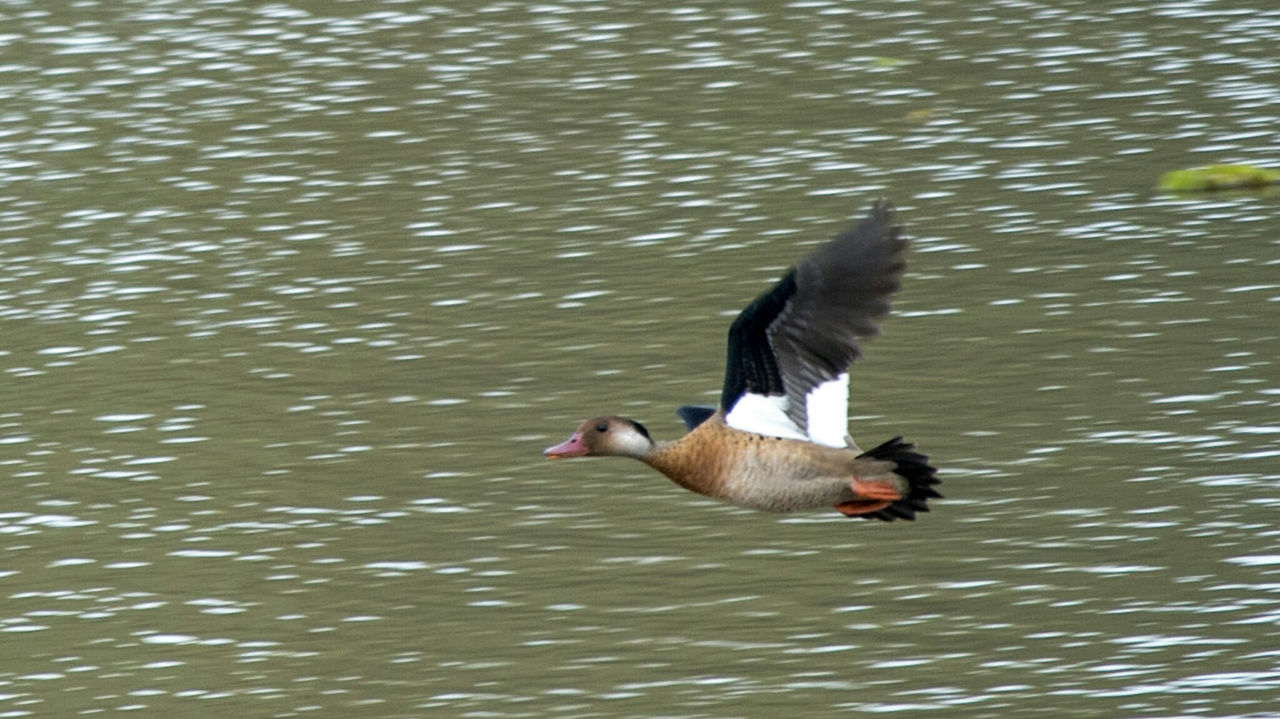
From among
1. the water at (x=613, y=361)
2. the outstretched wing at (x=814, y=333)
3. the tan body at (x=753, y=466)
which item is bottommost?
the water at (x=613, y=361)

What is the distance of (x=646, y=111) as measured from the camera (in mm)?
22484

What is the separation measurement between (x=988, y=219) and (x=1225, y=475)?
5799 mm

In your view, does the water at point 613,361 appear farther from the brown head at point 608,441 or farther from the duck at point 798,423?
the brown head at point 608,441

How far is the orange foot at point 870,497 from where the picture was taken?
927 centimetres

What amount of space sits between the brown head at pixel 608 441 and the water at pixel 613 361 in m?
1.74

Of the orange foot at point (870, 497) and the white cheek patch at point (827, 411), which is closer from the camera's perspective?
the orange foot at point (870, 497)

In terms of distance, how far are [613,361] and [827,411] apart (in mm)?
6198

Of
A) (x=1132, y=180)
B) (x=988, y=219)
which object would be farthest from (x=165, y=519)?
(x=1132, y=180)

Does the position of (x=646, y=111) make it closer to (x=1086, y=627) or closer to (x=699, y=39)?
(x=699, y=39)

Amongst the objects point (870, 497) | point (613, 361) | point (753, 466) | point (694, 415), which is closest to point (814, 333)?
point (753, 466)

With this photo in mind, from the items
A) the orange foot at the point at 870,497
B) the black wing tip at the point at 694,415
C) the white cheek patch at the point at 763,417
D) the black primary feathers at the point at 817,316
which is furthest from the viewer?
the black wing tip at the point at 694,415

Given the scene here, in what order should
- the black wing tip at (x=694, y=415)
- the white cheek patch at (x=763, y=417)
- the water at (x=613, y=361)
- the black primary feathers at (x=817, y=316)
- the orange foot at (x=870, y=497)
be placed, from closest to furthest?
1. the black primary feathers at (x=817, y=316)
2. the orange foot at (x=870, y=497)
3. the white cheek patch at (x=763, y=417)
4. the black wing tip at (x=694, y=415)
5. the water at (x=613, y=361)

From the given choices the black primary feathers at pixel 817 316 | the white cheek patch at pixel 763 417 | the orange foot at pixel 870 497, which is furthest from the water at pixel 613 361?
the black primary feathers at pixel 817 316

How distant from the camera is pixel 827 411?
30.9 feet
